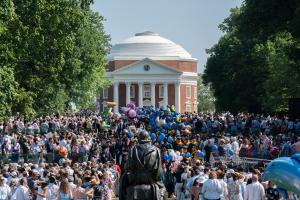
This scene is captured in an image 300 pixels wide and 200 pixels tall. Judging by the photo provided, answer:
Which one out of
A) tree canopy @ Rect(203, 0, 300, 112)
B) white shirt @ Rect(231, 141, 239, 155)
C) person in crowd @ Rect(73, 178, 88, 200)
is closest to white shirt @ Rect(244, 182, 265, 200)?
person in crowd @ Rect(73, 178, 88, 200)

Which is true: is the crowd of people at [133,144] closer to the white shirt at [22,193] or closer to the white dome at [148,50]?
the white shirt at [22,193]

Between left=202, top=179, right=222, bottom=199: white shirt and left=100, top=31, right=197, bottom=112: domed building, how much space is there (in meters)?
147

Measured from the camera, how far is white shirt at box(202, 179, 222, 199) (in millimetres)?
26594

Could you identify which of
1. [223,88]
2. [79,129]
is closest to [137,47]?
[223,88]

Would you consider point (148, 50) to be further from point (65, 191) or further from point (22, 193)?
point (65, 191)

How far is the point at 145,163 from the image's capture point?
1752cm

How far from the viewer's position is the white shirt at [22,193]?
26.4 meters

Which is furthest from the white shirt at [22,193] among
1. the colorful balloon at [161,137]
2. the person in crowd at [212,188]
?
the colorful balloon at [161,137]

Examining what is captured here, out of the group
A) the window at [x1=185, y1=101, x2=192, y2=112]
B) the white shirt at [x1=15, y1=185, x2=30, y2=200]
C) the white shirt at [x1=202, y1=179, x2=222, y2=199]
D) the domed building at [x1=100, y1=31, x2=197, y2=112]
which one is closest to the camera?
the white shirt at [x1=15, y1=185, x2=30, y2=200]

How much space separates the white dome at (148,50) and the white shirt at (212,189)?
157399 mm

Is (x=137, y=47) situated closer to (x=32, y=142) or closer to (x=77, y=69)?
(x=77, y=69)

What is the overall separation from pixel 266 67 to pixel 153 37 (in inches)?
4569

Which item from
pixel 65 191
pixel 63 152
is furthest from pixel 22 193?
pixel 63 152

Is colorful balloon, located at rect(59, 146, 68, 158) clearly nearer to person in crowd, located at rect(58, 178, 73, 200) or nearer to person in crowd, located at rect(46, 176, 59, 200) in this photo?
person in crowd, located at rect(46, 176, 59, 200)
